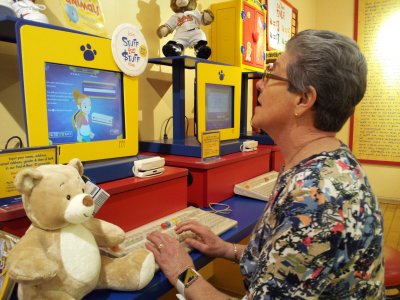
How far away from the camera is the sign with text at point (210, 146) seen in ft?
4.66

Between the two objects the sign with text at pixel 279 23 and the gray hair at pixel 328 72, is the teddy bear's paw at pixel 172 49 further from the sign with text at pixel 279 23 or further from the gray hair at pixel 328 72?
the sign with text at pixel 279 23

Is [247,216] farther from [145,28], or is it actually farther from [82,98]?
[145,28]

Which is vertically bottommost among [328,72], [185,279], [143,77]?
[185,279]

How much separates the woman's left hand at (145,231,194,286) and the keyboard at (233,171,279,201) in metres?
0.65

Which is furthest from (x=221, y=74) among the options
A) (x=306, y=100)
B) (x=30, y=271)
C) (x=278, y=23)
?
(x=278, y=23)

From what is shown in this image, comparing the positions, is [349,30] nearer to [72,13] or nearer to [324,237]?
[72,13]

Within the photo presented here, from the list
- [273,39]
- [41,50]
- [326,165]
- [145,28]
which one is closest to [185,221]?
[326,165]

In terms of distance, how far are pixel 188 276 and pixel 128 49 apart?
2.70ft

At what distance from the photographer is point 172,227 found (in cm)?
112

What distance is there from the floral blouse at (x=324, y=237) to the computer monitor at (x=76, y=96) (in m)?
0.69

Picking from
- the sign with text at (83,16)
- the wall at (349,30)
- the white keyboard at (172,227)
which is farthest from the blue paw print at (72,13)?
the wall at (349,30)

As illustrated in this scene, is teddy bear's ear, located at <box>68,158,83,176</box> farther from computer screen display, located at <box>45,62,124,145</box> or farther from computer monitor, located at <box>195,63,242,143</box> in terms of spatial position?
computer monitor, located at <box>195,63,242,143</box>

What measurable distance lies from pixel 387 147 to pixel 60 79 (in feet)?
12.7

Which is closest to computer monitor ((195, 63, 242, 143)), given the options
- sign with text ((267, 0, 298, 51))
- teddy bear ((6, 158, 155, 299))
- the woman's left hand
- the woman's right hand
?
the woman's right hand
